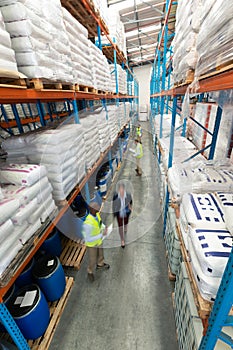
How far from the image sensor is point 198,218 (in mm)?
1685

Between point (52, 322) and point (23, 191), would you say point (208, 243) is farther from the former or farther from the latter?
point (52, 322)

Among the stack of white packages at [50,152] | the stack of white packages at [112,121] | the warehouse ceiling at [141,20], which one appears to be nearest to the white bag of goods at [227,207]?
the stack of white packages at [50,152]

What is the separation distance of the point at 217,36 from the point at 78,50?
258cm

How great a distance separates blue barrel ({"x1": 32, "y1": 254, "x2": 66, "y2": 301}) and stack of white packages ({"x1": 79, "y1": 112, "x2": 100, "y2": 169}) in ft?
6.29

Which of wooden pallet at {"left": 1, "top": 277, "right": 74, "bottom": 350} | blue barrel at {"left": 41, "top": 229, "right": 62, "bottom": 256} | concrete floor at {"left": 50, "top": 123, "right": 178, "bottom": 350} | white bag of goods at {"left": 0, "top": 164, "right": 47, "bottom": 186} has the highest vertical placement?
white bag of goods at {"left": 0, "top": 164, "right": 47, "bottom": 186}

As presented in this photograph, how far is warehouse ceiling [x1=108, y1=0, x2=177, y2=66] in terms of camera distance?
750 cm

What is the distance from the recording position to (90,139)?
389 centimetres

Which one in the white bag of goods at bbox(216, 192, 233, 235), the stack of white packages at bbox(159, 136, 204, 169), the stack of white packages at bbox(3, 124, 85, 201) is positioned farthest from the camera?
the stack of white packages at bbox(159, 136, 204, 169)

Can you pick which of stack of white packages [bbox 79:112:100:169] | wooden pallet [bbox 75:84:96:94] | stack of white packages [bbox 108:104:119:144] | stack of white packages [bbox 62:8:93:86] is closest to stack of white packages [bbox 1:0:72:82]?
stack of white packages [bbox 62:8:93:86]

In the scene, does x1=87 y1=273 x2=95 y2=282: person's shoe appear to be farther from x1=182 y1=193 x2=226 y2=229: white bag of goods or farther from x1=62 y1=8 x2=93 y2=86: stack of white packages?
x1=62 y1=8 x2=93 y2=86: stack of white packages

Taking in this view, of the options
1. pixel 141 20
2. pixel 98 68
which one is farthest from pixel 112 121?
pixel 141 20

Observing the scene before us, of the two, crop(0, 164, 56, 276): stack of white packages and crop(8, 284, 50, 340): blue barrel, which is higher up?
crop(0, 164, 56, 276): stack of white packages

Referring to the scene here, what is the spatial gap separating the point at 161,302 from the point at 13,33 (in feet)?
13.6

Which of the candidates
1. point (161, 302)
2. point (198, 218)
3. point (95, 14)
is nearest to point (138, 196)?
point (161, 302)
